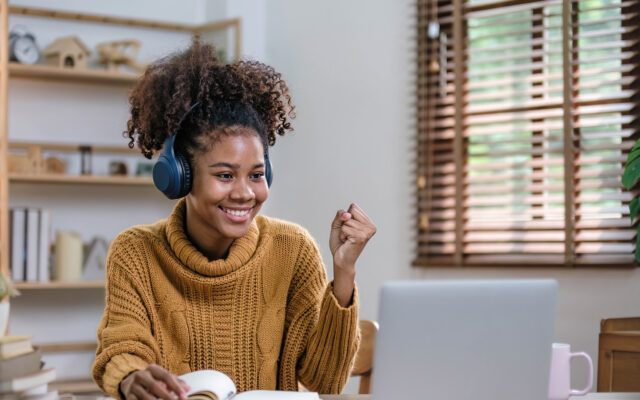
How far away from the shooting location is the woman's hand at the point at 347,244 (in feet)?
4.90

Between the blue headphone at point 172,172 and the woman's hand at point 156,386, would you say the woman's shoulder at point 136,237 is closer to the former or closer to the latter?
the blue headphone at point 172,172

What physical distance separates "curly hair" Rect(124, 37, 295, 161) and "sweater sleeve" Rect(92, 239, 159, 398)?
0.27 m

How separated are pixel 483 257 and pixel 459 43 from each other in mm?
839

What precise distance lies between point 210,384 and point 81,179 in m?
2.34

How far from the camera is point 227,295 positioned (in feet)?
5.33

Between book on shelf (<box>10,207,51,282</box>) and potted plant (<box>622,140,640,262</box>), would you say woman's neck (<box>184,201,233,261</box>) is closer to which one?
potted plant (<box>622,140,640,262</box>)

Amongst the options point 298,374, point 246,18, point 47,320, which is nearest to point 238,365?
point 298,374

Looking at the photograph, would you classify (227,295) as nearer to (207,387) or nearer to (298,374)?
(298,374)

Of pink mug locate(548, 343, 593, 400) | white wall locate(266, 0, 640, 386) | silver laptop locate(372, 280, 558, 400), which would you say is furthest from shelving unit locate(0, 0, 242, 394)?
silver laptop locate(372, 280, 558, 400)

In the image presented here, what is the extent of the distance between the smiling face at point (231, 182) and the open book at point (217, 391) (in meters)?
0.35

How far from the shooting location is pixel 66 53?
343 cm

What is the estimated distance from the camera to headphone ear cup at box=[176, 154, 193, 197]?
1.55 m

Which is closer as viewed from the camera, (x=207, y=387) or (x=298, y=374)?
(x=207, y=387)

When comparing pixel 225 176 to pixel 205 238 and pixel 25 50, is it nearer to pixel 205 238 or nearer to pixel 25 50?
pixel 205 238
